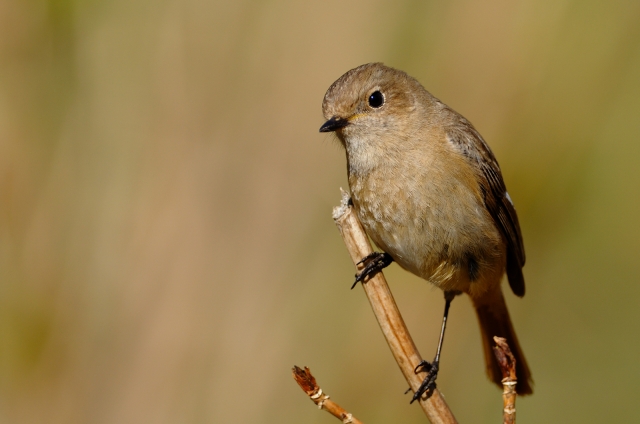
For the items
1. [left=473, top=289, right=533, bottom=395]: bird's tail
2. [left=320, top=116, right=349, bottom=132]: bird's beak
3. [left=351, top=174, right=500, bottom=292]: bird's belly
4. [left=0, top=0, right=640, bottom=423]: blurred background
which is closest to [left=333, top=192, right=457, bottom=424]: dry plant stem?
[left=351, top=174, right=500, bottom=292]: bird's belly

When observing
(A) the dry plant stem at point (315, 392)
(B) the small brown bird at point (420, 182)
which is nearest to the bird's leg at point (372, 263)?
(B) the small brown bird at point (420, 182)

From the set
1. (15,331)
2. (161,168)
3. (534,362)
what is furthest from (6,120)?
(534,362)

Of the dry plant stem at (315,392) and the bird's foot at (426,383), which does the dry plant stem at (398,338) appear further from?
the dry plant stem at (315,392)

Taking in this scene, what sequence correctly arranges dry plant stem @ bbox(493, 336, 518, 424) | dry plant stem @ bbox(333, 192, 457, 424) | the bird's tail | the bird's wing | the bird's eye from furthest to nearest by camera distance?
1. the bird's tail
2. the bird's wing
3. the bird's eye
4. dry plant stem @ bbox(333, 192, 457, 424)
5. dry plant stem @ bbox(493, 336, 518, 424)

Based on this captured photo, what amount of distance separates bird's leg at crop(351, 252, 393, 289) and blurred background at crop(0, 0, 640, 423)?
95cm

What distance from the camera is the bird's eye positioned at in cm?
370

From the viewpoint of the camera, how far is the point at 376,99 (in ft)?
12.2

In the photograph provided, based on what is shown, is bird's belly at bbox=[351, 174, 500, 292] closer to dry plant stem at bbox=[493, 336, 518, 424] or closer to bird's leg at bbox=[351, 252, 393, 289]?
bird's leg at bbox=[351, 252, 393, 289]

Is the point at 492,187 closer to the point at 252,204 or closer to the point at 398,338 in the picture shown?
the point at 398,338

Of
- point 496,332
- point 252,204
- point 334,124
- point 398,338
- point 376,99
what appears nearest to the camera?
point 398,338

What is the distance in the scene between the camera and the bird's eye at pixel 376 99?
3.70 m

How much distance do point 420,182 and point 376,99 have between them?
550 millimetres

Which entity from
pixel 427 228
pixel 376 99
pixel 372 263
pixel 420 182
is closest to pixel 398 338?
pixel 372 263

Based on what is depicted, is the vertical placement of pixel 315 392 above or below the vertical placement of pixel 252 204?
below
